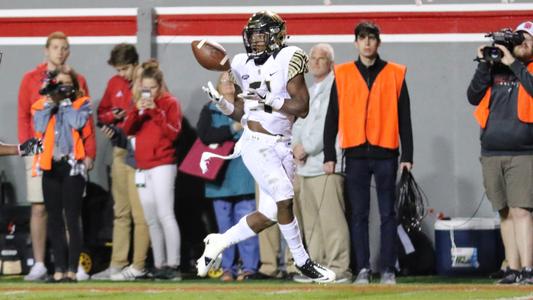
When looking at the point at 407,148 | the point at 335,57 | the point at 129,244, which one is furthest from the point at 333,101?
the point at 129,244

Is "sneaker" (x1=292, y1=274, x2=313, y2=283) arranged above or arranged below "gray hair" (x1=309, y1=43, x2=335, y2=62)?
below

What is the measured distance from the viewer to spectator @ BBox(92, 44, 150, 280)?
1170cm

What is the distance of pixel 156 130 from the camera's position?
11.6m

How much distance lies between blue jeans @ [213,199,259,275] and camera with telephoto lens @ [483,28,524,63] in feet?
8.74

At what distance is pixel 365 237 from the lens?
10547mm

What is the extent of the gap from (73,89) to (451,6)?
3659 mm

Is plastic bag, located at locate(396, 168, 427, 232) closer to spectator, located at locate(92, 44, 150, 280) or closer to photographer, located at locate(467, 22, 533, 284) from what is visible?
photographer, located at locate(467, 22, 533, 284)

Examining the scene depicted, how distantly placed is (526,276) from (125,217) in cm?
382

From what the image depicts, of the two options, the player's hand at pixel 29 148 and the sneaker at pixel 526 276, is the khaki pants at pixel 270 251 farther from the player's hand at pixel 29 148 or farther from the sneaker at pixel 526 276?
the player's hand at pixel 29 148

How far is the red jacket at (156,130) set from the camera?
11.5 metres

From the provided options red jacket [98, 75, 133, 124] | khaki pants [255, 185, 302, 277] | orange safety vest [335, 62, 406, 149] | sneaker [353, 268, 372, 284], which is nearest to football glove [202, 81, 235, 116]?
orange safety vest [335, 62, 406, 149]

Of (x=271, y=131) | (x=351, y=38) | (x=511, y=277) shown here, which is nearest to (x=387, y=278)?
(x=511, y=277)

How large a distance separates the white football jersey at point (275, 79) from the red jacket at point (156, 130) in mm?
2674

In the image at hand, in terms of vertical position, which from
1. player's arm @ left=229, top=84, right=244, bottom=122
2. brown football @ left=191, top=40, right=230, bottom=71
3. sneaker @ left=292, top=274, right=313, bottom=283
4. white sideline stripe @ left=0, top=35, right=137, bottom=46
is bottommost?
sneaker @ left=292, top=274, right=313, bottom=283
